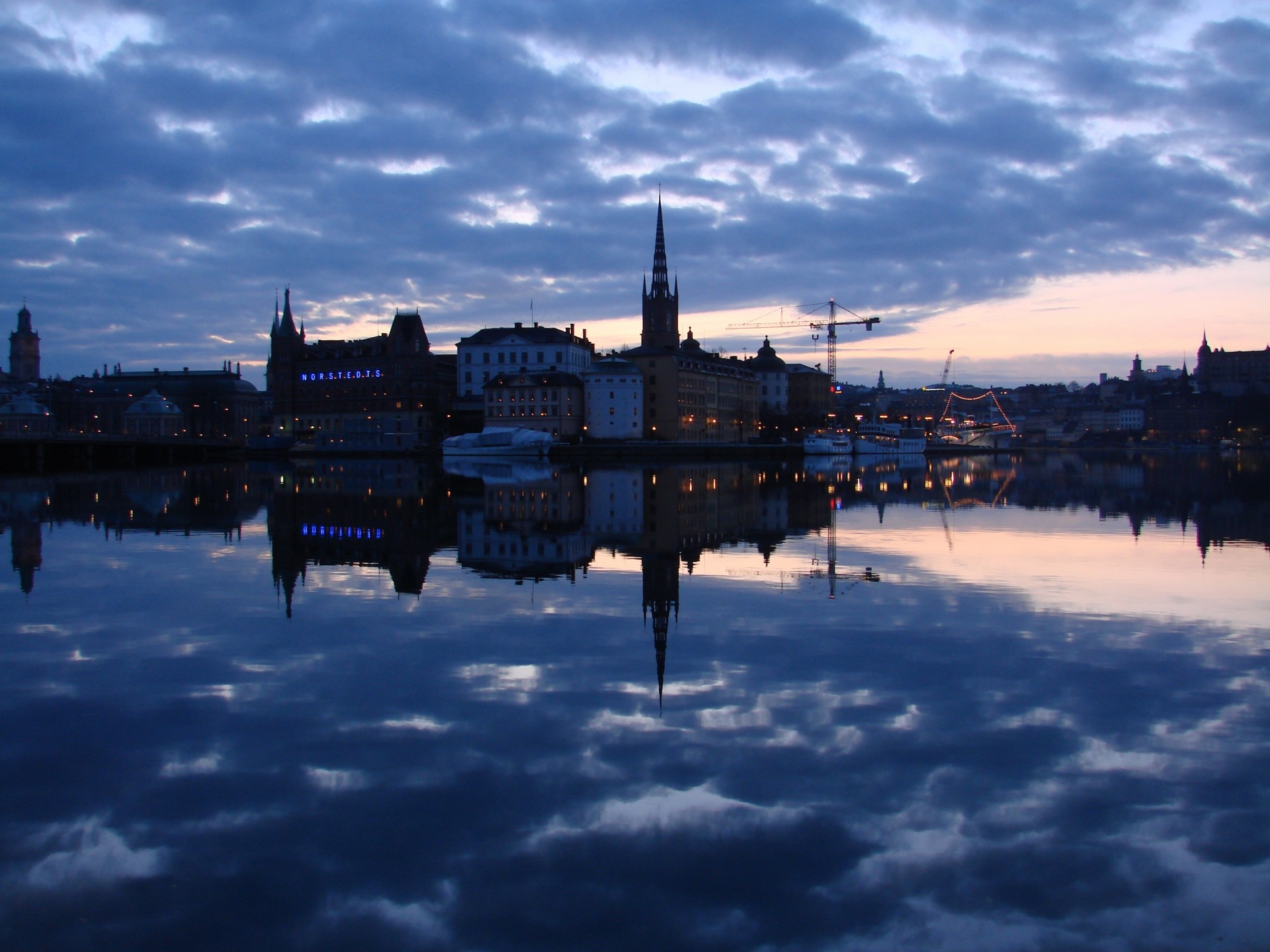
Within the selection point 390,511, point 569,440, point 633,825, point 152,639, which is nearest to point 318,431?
point 569,440

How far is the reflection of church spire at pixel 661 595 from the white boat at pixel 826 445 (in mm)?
81897

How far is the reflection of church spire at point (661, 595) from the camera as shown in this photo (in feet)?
33.8

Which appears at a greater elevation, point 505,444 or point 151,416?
point 151,416

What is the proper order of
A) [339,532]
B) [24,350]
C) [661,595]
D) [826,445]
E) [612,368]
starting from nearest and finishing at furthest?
[661,595]
[339,532]
[612,368]
[826,445]
[24,350]

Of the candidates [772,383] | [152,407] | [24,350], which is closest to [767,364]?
[772,383]

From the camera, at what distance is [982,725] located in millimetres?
7957

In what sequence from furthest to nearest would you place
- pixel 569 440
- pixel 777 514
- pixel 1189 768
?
pixel 569 440 < pixel 777 514 < pixel 1189 768

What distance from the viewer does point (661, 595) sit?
14180 millimetres

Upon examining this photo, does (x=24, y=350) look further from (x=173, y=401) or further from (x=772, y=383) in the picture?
(x=772, y=383)

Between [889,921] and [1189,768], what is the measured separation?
3.29 metres

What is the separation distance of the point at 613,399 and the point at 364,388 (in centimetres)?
2888

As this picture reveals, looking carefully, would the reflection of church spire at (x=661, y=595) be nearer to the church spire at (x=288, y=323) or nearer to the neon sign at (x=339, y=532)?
the neon sign at (x=339, y=532)

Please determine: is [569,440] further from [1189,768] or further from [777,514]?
[1189,768]

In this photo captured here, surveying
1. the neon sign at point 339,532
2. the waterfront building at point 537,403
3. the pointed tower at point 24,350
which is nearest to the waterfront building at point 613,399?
the waterfront building at point 537,403
